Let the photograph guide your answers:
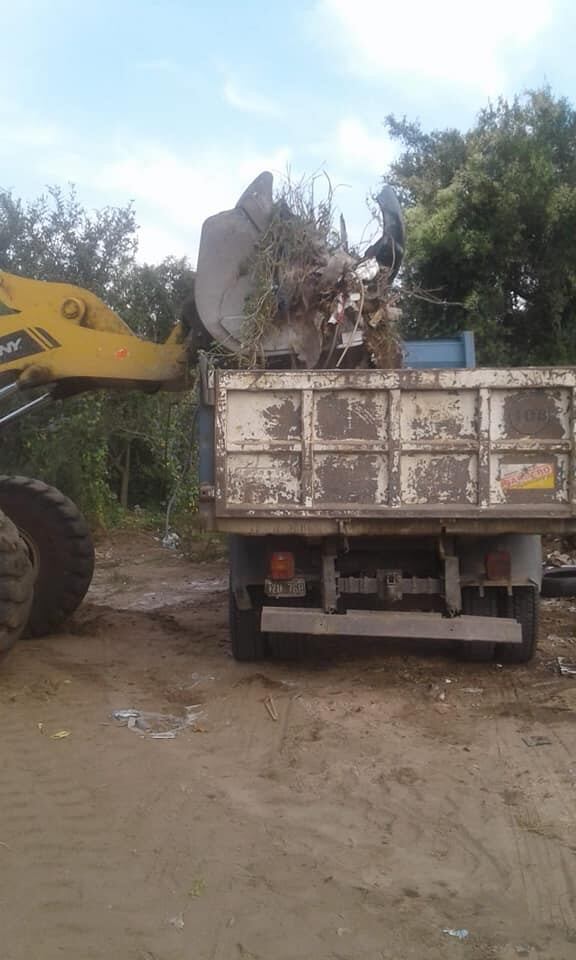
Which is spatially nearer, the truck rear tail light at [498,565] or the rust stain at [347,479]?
the rust stain at [347,479]

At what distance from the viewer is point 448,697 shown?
19.7 feet

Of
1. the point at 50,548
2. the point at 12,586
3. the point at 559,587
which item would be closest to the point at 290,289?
the point at 12,586

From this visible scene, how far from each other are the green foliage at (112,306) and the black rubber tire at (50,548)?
6145 millimetres

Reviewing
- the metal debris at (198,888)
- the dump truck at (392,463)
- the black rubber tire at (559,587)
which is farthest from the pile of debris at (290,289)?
the metal debris at (198,888)

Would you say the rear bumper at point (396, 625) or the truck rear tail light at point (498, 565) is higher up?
the truck rear tail light at point (498, 565)

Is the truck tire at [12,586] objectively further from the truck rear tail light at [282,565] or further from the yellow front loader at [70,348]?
the truck rear tail light at [282,565]

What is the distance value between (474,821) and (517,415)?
8.79 feet

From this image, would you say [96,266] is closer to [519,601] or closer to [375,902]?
[519,601]

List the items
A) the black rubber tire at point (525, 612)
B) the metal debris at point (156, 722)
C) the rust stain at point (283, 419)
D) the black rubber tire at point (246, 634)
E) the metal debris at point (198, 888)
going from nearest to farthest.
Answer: the metal debris at point (198, 888) → the metal debris at point (156, 722) → the rust stain at point (283, 419) → the black rubber tire at point (525, 612) → the black rubber tire at point (246, 634)

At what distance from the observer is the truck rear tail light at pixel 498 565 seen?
6.30 metres

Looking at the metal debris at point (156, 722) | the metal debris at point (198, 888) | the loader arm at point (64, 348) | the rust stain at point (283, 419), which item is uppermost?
the loader arm at point (64, 348)

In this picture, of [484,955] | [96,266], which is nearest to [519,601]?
[484,955]

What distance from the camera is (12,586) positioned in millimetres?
5809

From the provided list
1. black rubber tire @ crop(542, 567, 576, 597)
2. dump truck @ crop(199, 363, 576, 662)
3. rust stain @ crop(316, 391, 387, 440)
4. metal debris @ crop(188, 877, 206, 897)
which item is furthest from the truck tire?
black rubber tire @ crop(542, 567, 576, 597)
